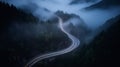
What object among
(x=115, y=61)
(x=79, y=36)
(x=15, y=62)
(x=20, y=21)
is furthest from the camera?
(x=79, y=36)

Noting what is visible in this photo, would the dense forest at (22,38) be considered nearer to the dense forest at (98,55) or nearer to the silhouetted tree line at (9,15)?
the silhouetted tree line at (9,15)

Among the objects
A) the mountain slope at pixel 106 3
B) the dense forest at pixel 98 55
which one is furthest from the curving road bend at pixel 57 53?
the mountain slope at pixel 106 3

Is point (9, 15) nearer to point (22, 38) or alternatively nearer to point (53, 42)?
point (22, 38)

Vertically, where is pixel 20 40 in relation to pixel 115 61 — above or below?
above

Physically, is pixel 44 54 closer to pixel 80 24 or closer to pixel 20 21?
pixel 20 21

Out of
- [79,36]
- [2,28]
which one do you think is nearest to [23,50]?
[2,28]

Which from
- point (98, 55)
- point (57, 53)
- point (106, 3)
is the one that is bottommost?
point (98, 55)

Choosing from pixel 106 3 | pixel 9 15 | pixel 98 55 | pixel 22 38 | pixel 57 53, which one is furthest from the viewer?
pixel 106 3

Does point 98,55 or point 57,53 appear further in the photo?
point 57,53

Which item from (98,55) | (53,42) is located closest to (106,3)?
(53,42)

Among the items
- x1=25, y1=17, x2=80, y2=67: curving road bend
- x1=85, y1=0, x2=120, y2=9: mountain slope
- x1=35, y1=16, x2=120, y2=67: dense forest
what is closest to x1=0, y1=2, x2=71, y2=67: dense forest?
x1=25, y1=17, x2=80, y2=67: curving road bend

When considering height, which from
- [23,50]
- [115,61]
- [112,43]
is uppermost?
[23,50]
